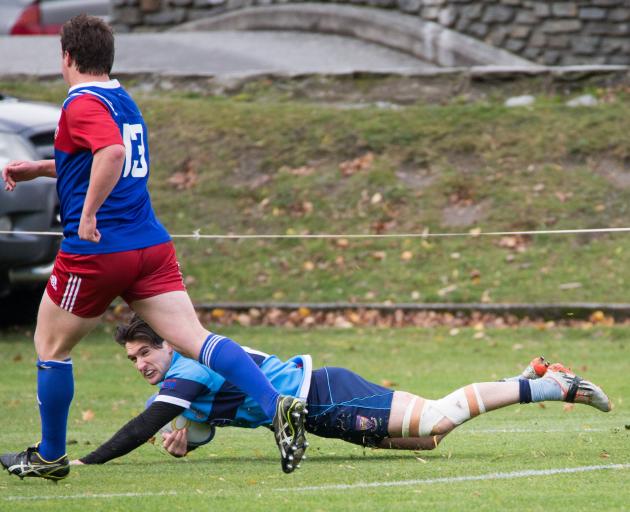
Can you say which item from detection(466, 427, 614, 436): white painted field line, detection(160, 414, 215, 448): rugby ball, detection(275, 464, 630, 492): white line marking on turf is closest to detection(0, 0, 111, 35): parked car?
detection(466, 427, 614, 436): white painted field line

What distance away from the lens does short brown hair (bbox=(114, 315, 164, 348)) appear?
6398 mm

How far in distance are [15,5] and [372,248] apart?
1157 cm

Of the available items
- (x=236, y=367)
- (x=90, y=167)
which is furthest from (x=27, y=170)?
(x=236, y=367)

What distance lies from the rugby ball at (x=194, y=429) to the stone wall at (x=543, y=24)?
39.6ft

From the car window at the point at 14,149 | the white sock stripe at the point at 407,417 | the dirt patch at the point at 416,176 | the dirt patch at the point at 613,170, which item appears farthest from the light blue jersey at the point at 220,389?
the dirt patch at the point at 613,170

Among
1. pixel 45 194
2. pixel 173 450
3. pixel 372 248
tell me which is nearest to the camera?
pixel 173 450

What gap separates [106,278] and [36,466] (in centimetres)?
92

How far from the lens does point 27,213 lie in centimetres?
1164

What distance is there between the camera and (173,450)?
257 inches

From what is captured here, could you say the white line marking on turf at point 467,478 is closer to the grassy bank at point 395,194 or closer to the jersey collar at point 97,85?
the jersey collar at point 97,85

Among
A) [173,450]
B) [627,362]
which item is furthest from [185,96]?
[173,450]

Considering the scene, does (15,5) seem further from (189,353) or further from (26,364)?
(189,353)

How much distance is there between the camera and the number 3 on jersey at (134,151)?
227 inches

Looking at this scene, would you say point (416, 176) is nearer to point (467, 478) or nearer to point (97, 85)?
point (467, 478)
